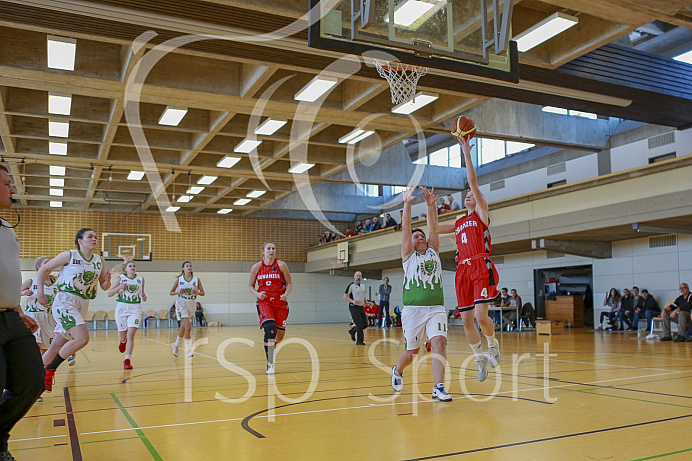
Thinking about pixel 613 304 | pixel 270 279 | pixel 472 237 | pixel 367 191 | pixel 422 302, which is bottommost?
pixel 613 304

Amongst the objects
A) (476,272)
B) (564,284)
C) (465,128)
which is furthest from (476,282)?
(564,284)

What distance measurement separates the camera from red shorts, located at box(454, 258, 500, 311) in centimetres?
700

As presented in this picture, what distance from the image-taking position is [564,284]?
23.7m

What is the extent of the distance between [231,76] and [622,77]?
28.4ft

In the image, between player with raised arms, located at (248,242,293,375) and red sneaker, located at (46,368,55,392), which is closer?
red sneaker, located at (46,368,55,392)

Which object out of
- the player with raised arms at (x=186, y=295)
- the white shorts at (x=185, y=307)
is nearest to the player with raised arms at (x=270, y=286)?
the player with raised arms at (x=186, y=295)

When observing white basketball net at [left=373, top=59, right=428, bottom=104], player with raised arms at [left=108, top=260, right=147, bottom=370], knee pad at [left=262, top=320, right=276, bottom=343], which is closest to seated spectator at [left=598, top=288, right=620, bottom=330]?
white basketball net at [left=373, top=59, right=428, bottom=104]

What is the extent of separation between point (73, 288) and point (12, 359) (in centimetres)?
433

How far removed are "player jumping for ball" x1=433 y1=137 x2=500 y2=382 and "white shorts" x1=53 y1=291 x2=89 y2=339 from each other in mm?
4971

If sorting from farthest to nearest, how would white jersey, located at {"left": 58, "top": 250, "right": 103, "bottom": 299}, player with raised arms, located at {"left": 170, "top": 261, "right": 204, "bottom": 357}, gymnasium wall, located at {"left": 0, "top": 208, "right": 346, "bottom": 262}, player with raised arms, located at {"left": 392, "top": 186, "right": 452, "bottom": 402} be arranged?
1. gymnasium wall, located at {"left": 0, "top": 208, "right": 346, "bottom": 262}
2. player with raised arms, located at {"left": 170, "top": 261, "right": 204, "bottom": 357}
3. white jersey, located at {"left": 58, "top": 250, "right": 103, "bottom": 299}
4. player with raised arms, located at {"left": 392, "top": 186, "right": 452, "bottom": 402}

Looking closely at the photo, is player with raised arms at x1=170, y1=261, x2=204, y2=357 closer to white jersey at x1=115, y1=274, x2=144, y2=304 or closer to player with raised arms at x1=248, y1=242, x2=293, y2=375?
white jersey at x1=115, y1=274, x2=144, y2=304

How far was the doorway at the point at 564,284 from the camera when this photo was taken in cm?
2292

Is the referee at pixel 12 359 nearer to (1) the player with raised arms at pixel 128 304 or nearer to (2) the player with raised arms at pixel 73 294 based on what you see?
(2) the player with raised arms at pixel 73 294

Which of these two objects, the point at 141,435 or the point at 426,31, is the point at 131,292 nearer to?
the point at 141,435
